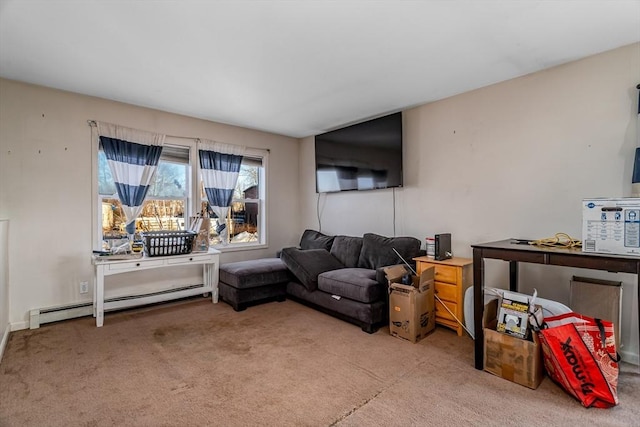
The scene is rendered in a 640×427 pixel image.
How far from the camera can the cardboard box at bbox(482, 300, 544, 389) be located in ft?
6.39

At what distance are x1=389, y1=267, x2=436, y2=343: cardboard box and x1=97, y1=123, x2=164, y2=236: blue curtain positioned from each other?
303 cm

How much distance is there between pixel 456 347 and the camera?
2.55m

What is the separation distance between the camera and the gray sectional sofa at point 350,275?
9.62 ft

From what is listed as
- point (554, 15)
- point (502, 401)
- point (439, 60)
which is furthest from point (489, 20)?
point (502, 401)

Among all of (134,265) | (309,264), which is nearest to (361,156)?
(309,264)

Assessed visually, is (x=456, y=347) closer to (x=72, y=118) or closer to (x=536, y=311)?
(x=536, y=311)

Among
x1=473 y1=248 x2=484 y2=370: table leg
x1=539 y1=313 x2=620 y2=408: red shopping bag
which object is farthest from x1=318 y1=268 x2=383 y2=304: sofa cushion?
x1=539 y1=313 x2=620 y2=408: red shopping bag

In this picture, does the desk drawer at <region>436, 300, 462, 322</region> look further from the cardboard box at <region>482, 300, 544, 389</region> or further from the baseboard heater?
the baseboard heater

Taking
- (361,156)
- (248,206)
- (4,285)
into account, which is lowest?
(4,285)

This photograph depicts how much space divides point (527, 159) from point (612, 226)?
1182 millimetres

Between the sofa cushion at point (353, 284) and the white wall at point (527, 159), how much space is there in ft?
3.27

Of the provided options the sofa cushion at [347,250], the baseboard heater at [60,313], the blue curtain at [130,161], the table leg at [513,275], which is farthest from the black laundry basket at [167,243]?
the table leg at [513,275]

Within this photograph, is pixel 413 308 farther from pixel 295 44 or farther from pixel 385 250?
pixel 295 44

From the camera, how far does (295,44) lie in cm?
231
